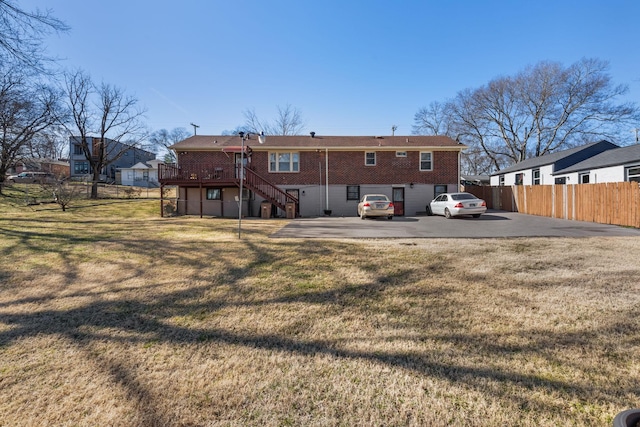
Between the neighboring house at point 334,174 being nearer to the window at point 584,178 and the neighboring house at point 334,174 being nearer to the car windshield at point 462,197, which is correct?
the car windshield at point 462,197

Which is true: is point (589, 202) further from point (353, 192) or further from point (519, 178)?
point (519, 178)

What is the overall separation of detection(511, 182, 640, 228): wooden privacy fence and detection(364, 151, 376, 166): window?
31.3 ft

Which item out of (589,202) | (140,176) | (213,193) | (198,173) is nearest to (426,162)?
(589,202)

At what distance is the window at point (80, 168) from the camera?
47281 millimetres

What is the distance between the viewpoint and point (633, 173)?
594 inches

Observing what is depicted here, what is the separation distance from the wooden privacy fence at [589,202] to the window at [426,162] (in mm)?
5850

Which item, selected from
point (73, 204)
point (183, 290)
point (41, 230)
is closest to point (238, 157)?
point (41, 230)

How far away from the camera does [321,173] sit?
776 inches

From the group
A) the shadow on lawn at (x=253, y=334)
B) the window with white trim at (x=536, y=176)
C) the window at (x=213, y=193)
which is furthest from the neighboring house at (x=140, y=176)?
the window with white trim at (x=536, y=176)

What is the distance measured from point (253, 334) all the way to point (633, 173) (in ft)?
68.9

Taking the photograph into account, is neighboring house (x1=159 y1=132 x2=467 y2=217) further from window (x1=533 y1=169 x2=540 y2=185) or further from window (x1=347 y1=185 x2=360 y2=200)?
window (x1=533 y1=169 x2=540 y2=185)

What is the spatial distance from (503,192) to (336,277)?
810 inches

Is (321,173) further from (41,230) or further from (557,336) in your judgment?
(557,336)

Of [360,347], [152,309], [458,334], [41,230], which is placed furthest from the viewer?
[41,230]
